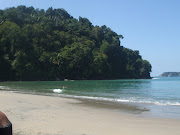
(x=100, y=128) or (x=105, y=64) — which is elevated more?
(x=105, y=64)

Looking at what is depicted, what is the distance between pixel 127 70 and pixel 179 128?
343 feet

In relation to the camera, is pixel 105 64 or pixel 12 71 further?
pixel 105 64

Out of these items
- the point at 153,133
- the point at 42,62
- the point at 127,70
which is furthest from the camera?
the point at 127,70

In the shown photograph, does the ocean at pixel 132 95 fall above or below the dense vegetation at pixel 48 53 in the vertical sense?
below

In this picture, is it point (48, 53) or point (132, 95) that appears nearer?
point (132, 95)

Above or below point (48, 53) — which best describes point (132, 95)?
below

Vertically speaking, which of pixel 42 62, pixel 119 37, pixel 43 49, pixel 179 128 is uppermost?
pixel 119 37

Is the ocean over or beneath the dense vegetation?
beneath

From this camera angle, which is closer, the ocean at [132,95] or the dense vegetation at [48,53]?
the ocean at [132,95]

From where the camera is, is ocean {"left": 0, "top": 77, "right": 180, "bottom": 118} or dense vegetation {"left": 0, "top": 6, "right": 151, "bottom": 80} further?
dense vegetation {"left": 0, "top": 6, "right": 151, "bottom": 80}

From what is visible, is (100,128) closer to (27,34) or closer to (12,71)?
(12,71)

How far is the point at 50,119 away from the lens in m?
7.95

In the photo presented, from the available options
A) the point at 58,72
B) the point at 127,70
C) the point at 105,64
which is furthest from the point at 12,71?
the point at 127,70

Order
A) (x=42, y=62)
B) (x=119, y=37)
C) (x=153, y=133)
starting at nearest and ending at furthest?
1. (x=153, y=133)
2. (x=42, y=62)
3. (x=119, y=37)
